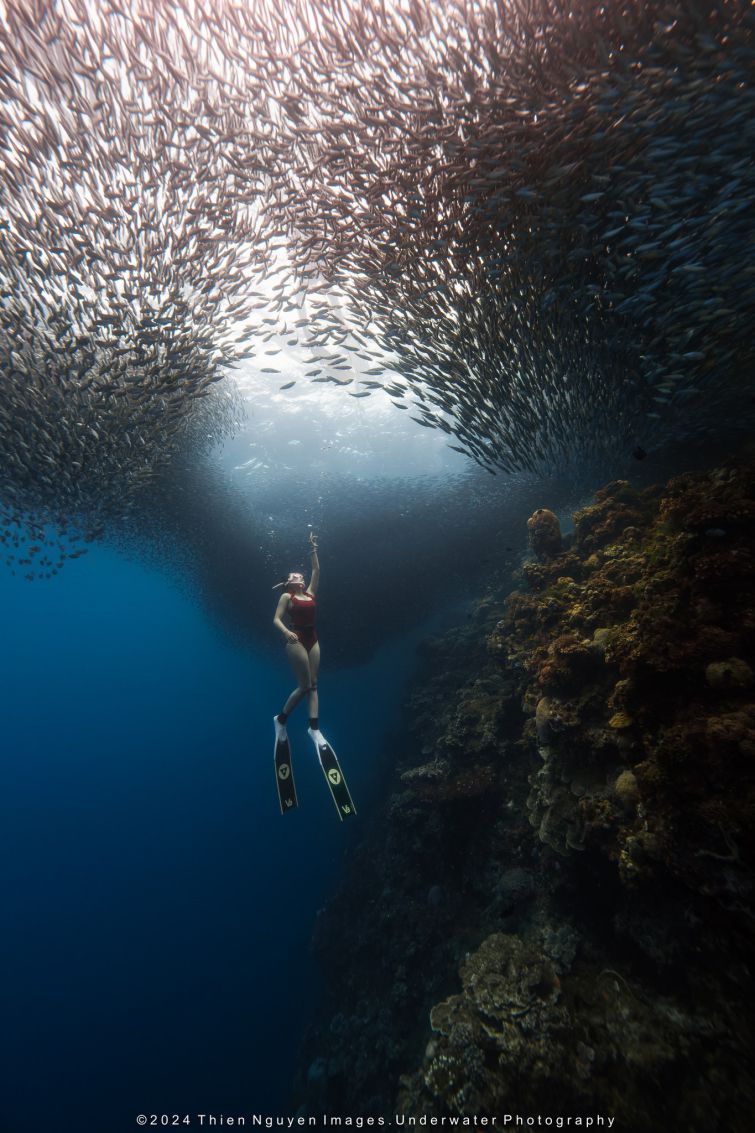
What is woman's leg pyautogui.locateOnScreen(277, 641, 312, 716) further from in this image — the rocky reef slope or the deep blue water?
the deep blue water

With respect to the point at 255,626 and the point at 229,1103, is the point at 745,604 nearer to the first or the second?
the point at 255,626

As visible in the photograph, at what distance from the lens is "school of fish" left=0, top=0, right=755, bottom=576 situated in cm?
521

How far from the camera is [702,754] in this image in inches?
136

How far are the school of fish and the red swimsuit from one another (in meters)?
4.66

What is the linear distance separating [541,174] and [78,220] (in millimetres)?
7403

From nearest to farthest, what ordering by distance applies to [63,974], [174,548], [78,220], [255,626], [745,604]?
[745,604]
[78,220]
[174,548]
[255,626]
[63,974]

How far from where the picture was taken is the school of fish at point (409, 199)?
5.21m

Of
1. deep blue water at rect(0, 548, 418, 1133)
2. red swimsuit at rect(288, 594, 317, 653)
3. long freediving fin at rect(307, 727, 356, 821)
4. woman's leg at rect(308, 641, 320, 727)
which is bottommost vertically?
deep blue water at rect(0, 548, 418, 1133)

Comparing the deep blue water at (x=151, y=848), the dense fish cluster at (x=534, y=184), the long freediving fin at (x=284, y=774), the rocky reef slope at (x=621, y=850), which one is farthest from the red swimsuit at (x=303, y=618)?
the deep blue water at (x=151, y=848)

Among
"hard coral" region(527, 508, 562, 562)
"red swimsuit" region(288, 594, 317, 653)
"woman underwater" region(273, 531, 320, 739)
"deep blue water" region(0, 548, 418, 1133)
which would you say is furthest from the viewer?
"deep blue water" region(0, 548, 418, 1133)

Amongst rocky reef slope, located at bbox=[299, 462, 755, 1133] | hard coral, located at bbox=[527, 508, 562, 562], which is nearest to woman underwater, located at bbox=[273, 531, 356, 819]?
rocky reef slope, located at bbox=[299, 462, 755, 1133]

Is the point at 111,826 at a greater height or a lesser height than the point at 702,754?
lesser

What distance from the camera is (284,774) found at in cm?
876

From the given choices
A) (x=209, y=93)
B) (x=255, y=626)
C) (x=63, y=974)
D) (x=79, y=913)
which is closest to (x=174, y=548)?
(x=255, y=626)
